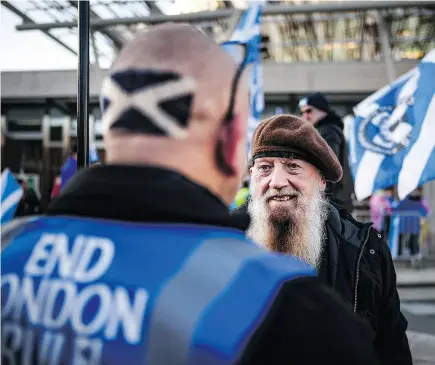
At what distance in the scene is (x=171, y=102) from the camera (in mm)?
1065

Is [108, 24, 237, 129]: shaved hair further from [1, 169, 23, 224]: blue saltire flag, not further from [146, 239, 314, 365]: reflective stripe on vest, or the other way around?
[1, 169, 23, 224]: blue saltire flag

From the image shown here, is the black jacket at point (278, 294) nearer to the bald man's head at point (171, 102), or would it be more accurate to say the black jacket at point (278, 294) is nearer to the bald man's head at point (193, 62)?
the bald man's head at point (171, 102)

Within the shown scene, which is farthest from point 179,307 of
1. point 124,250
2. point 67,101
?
point 67,101

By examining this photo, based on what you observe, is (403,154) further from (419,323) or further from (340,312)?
(340,312)

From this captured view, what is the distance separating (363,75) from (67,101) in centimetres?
Answer: 870

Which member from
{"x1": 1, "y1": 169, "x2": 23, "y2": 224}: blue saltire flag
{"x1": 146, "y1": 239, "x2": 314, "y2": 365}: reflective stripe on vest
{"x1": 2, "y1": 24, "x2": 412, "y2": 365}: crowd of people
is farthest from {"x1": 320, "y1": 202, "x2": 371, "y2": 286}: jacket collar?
{"x1": 1, "y1": 169, "x2": 23, "y2": 224}: blue saltire flag

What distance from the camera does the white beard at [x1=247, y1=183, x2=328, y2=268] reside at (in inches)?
96.7

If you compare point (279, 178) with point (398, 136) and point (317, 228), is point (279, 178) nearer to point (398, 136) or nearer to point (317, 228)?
point (317, 228)

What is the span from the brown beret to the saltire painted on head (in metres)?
1.48

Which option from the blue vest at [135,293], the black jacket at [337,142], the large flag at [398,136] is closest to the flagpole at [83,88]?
the blue vest at [135,293]

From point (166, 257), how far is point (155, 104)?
0.29m

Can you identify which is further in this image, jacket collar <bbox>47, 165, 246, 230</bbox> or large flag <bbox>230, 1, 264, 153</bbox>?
large flag <bbox>230, 1, 264, 153</bbox>

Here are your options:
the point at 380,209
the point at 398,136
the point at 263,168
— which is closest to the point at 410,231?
the point at 380,209

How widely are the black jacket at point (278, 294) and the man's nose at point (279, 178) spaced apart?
146cm
